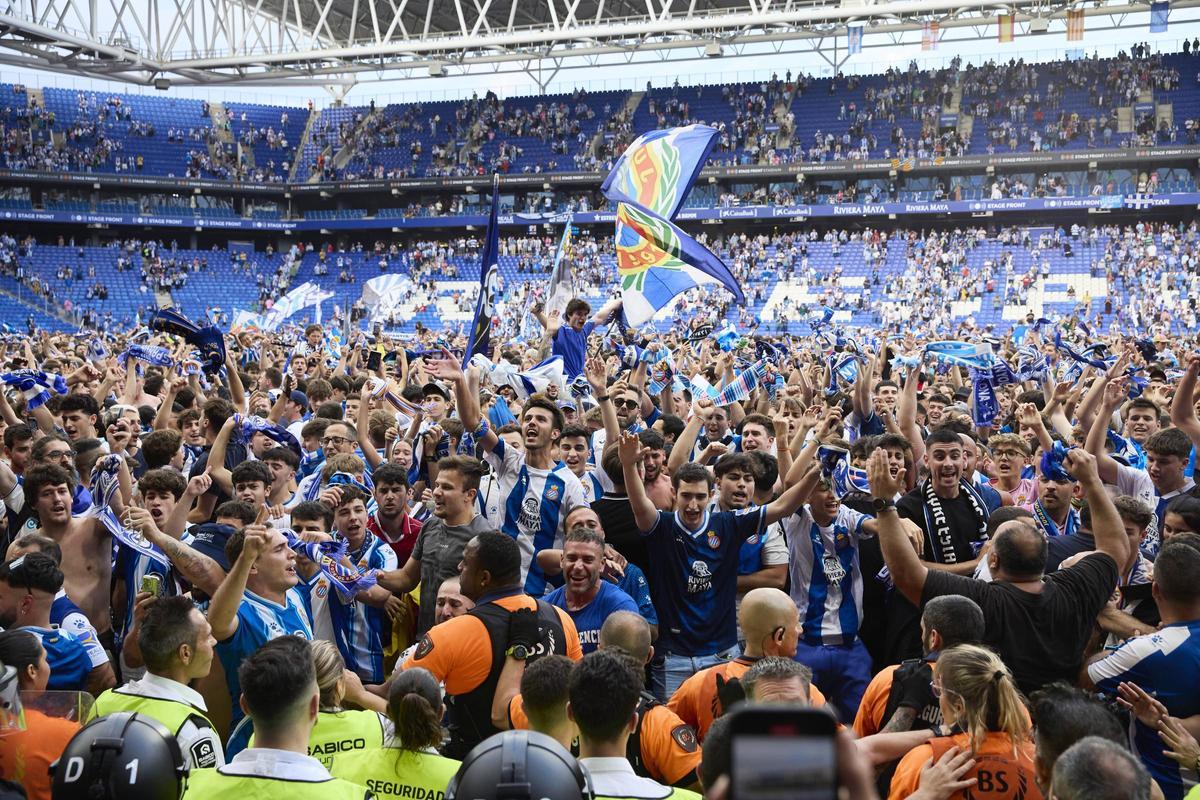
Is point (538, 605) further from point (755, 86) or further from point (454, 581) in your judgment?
point (755, 86)

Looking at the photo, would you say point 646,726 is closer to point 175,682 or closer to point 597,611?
point 597,611

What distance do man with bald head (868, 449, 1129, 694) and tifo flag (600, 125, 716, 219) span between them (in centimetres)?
1056

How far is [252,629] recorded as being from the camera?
4.52 metres

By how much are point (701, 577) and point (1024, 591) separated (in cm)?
175

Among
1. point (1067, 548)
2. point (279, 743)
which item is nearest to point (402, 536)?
point (279, 743)

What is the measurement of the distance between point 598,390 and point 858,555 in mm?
2203

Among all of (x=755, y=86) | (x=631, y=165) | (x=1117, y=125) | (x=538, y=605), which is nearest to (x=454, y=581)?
(x=538, y=605)

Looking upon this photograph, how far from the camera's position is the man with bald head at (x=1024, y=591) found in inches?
174

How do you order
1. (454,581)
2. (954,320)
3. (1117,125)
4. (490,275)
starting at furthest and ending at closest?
(1117,125)
(954,320)
(490,275)
(454,581)

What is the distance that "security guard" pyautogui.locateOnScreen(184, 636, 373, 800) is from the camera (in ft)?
10.2

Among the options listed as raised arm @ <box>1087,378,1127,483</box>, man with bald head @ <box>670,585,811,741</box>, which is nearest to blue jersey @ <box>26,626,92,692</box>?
man with bald head @ <box>670,585,811,741</box>

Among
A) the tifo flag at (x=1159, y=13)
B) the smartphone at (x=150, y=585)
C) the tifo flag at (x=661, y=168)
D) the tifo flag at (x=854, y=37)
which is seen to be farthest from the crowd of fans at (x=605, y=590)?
the tifo flag at (x=854, y=37)

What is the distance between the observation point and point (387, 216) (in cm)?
4953

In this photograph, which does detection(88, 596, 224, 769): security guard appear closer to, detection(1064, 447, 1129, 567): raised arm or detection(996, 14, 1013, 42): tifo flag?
detection(1064, 447, 1129, 567): raised arm
